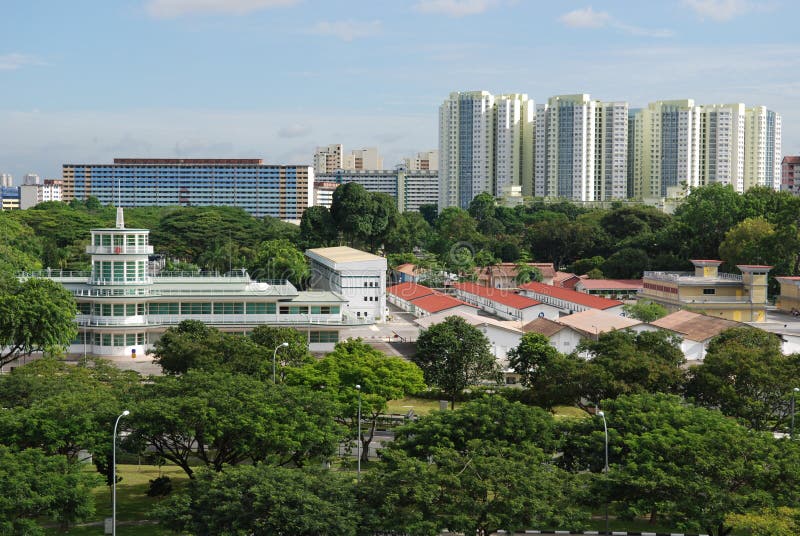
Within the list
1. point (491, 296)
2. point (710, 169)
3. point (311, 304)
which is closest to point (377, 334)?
point (311, 304)

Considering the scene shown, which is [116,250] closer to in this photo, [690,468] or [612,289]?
[690,468]

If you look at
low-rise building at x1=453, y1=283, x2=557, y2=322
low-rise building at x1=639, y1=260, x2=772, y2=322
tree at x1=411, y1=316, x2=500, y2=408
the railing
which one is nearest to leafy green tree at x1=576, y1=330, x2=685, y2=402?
tree at x1=411, y1=316, x2=500, y2=408

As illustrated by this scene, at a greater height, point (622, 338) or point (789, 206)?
point (789, 206)

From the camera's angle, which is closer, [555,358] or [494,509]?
[494,509]

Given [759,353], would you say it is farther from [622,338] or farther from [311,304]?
[311,304]

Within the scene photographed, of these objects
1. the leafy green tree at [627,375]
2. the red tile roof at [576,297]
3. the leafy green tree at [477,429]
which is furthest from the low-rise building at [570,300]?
the leafy green tree at [477,429]

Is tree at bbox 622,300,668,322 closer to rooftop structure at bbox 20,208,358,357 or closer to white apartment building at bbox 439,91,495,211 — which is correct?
rooftop structure at bbox 20,208,358,357
